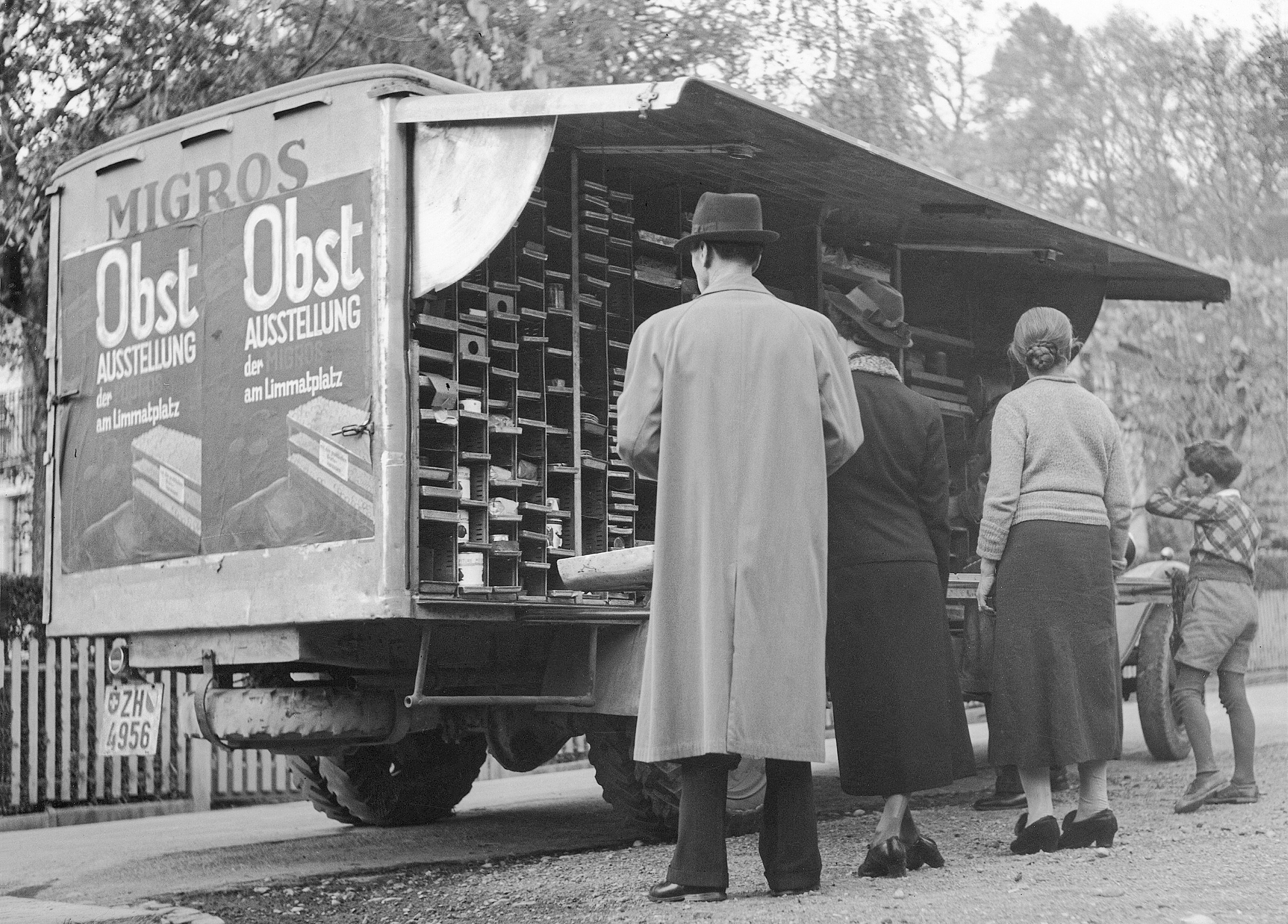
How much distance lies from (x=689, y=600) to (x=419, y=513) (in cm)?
156

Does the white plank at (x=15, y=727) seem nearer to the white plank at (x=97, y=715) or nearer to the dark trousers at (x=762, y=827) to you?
the white plank at (x=97, y=715)

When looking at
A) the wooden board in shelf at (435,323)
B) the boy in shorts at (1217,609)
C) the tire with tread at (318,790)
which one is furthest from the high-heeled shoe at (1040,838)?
the tire with tread at (318,790)

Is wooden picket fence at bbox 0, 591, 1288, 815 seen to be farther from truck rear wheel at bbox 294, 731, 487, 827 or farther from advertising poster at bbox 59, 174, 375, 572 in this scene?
advertising poster at bbox 59, 174, 375, 572

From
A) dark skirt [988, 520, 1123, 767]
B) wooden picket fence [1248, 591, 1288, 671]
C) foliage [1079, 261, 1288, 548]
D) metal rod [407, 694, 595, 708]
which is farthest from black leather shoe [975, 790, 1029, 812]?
wooden picket fence [1248, 591, 1288, 671]

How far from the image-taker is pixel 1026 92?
86.2 feet

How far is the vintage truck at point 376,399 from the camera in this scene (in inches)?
227

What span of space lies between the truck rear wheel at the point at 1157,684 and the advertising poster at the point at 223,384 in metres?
5.51

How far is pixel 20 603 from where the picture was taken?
38.2 ft

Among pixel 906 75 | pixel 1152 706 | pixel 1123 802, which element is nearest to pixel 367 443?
pixel 1123 802

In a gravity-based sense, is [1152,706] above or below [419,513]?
below

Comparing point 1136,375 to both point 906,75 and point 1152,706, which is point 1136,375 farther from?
point 1152,706

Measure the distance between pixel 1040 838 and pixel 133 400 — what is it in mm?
4013

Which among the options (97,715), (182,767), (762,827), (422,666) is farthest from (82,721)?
(762,827)

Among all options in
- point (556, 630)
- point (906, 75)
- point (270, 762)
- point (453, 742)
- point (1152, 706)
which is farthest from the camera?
point (906, 75)
